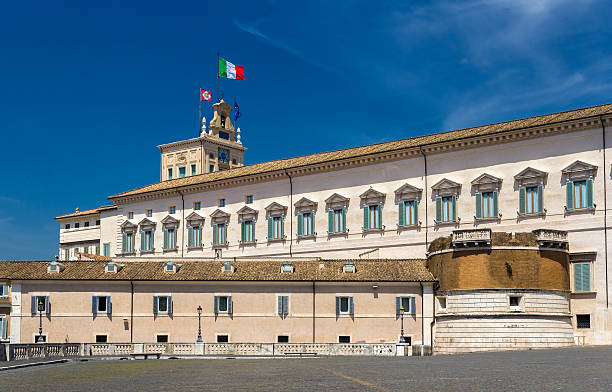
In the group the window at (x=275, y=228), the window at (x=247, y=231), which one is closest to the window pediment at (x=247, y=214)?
the window at (x=247, y=231)

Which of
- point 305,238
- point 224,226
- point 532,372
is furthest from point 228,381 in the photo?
point 224,226

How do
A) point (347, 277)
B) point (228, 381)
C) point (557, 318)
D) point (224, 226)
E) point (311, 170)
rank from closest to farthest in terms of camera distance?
point (228, 381) < point (557, 318) < point (347, 277) < point (311, 170) < point (224, 226)

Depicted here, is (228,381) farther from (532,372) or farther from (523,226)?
(523,226)

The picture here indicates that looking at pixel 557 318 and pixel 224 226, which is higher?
pixel 224 226

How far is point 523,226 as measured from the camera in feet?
179

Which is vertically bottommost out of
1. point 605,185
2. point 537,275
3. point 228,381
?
point 228,381

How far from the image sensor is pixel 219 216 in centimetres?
7506

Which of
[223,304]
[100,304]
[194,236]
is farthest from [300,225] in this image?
[100,304]

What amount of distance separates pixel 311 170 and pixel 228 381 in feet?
143

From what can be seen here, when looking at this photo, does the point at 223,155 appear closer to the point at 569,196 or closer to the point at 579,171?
the point at 569,196

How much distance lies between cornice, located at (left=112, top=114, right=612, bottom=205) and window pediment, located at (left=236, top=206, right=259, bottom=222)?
7.88ft

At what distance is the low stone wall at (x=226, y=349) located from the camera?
148ft

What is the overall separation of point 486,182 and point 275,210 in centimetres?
2026

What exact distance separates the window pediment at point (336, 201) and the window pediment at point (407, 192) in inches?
192
